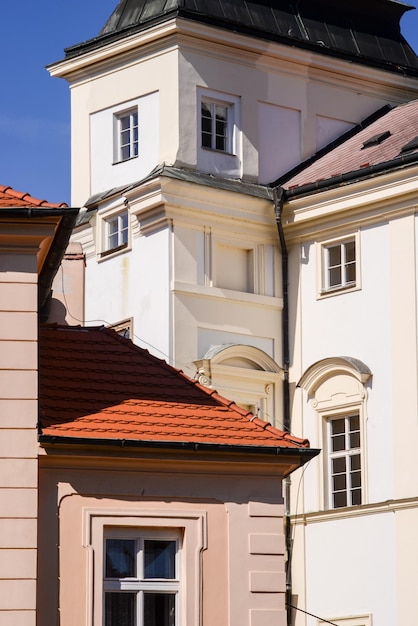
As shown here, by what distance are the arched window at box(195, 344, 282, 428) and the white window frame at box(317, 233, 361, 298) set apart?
1715mm

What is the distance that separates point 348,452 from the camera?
33.9 meters

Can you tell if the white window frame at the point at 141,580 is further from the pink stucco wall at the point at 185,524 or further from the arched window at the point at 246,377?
the arched window at the point at 246,377

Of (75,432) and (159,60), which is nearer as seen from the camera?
(75,432)

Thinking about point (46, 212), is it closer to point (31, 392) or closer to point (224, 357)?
point (31, 392)

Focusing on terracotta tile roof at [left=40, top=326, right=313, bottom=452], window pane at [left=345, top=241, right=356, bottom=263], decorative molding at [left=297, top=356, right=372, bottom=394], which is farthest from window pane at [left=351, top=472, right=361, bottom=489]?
terracotta tile roof at [left=40, top=326, right=313, bottom=452]

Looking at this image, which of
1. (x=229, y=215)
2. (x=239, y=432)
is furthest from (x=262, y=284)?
(x=239, y=432)

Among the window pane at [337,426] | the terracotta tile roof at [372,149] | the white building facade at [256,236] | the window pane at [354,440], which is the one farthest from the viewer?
the terracotta tile roof at [372,149]

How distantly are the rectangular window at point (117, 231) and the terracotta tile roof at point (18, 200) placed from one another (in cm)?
1568

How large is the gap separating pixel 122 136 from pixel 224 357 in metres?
5.50

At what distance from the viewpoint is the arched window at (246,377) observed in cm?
3388

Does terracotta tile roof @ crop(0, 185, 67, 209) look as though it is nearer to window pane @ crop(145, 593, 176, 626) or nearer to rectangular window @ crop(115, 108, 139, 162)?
window pane @ crop(145, 593, 176, 626)

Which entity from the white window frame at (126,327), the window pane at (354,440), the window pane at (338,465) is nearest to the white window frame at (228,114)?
the white window frame at (126,327)

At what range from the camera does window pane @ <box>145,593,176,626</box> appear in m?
19.6

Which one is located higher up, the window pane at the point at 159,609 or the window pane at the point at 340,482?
the window pane at the point at 340,482
